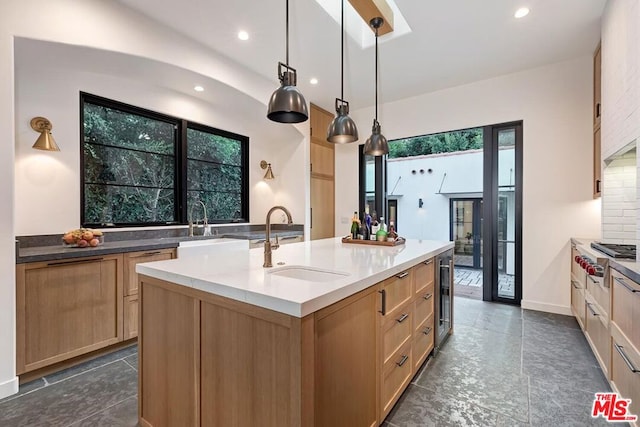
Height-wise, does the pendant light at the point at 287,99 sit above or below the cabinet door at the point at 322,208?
above

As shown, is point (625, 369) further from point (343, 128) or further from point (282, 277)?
point (343, 128)

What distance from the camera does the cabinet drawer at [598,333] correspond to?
2023 millimetres

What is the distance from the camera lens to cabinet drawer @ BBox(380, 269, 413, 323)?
157 centimetres

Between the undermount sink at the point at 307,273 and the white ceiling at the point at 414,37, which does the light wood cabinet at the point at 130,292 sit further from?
the white ceiling at the point at 414,37

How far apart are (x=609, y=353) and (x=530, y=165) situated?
243 cm

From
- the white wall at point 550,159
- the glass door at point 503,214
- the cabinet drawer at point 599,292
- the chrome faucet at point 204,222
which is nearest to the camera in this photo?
the cabinet drawer at point 599,292

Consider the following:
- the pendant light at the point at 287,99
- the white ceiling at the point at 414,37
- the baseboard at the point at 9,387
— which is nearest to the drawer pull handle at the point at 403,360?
the pendant light at the point at 287,99

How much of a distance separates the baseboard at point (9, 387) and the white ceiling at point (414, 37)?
2.97 metres

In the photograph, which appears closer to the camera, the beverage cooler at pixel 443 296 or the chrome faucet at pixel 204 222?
the beverage cooler at pixel 443 296

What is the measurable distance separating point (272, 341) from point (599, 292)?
98.9 inches

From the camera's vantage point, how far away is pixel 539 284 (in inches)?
143

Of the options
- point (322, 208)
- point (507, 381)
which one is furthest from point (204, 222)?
point (507, 381)

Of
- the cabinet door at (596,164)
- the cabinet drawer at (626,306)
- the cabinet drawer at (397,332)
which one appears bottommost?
the cabinet drawer at (397,332)

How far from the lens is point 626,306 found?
166 centimetres
